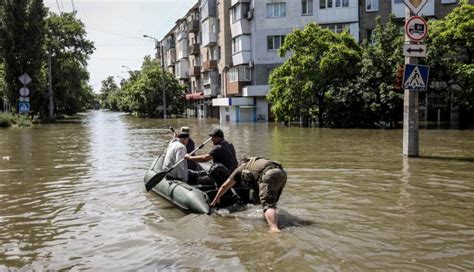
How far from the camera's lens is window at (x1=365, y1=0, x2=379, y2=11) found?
42425 mm

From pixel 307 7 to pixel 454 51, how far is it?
16.8 metres

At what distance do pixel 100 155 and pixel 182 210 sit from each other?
1135 cm

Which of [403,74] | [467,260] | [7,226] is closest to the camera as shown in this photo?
[467,260]

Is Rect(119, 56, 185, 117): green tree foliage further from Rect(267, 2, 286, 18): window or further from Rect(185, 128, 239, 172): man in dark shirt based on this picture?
Rect(185, 128, 239, 172): man in dark shirt

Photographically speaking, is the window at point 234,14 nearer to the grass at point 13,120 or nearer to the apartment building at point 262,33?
the apartment building at point 262,33

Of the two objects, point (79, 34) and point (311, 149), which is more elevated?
point (79, 34)

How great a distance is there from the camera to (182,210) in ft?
30.2

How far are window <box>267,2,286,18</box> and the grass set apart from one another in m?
22.3

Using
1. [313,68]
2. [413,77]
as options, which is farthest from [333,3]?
[413,77]

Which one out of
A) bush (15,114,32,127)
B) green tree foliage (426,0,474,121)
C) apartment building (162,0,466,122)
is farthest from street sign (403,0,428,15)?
bush (15,114,32,127)

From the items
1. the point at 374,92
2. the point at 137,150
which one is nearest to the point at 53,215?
the point at 137,150

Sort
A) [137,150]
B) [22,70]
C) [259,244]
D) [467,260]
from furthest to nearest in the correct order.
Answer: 1. [22,70]
2. [137,150]
3. [259,244]
4. [467,260]

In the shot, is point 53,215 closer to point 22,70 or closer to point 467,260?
point 467,260

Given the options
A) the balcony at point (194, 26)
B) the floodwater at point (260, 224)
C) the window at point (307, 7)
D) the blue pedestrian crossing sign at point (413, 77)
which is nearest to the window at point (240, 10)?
the window at point (307, 7)
